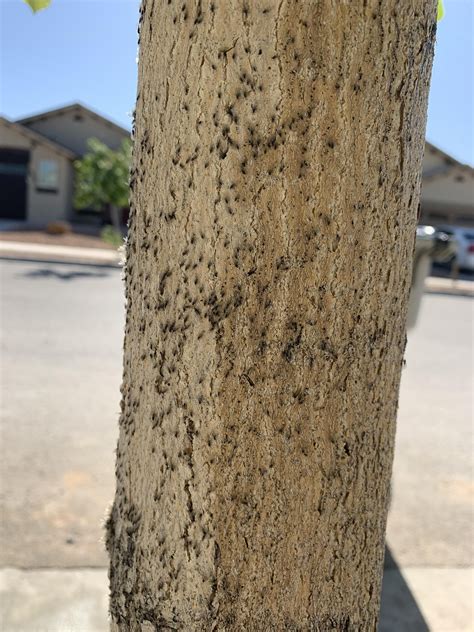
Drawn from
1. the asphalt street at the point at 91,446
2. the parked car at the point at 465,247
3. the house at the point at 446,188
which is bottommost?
the asphalt street at the point at 91,446

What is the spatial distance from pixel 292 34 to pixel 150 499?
0.80 m

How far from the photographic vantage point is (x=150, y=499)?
1.07 m

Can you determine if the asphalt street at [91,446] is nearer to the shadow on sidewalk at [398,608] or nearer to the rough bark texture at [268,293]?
the shadow on sidewalk at [398,608]

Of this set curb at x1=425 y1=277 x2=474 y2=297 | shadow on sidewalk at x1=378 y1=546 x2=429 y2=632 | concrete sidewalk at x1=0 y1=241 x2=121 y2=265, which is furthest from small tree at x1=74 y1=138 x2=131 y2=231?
shadow on sidewalk at x1=378 y1=546 x2=429 y2=632

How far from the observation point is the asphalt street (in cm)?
337

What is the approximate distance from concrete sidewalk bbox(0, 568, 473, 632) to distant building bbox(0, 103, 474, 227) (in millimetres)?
22979

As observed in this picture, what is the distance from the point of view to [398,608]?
2.95 m

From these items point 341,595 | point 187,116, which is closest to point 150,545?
point 341,595

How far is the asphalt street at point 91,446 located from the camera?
11.0 ft

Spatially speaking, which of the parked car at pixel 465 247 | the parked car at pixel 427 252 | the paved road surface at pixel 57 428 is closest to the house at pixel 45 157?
Answer: the parked car at pixel 465 247

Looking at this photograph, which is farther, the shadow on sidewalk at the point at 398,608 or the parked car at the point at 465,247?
the parked car at the point at 465,247

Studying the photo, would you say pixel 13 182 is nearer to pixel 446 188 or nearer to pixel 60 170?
pixel 60 170

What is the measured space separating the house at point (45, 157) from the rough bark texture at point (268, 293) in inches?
1030

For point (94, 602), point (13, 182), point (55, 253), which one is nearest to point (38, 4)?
point (94, 602)
